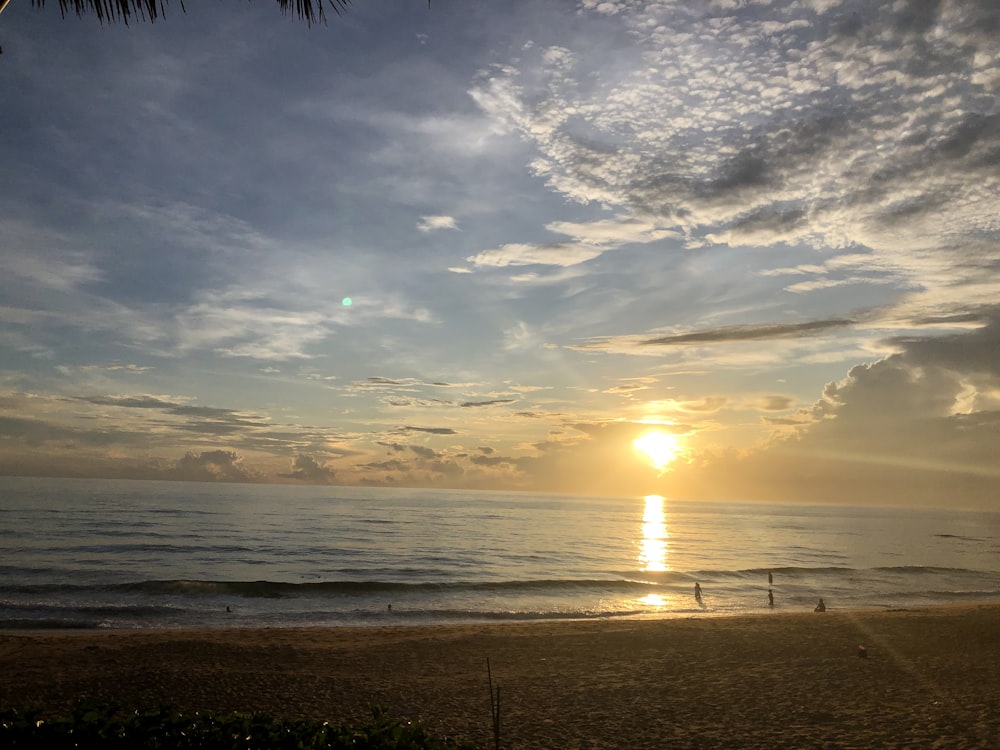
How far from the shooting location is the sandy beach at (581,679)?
41.9 ft

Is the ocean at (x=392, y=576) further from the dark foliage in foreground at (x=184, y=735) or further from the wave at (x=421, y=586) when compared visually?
the dark foliage in foreground at (x=184, y=735)

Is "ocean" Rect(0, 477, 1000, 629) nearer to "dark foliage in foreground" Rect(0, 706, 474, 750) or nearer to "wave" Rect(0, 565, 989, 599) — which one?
"wave" Rect(0, 565, 989, 599)

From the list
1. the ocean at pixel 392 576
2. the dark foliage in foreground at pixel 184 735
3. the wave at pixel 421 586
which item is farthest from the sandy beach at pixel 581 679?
the wave at pixel 421 586

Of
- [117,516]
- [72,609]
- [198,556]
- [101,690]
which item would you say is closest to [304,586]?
[72,609]

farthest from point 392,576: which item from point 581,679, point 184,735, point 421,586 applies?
point 184,735

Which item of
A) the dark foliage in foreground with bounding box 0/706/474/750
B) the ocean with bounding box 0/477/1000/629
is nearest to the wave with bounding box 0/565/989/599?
the ocean with bounding box 0/477/1000/629

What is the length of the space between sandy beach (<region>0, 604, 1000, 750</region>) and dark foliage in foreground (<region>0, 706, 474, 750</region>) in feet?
18.3

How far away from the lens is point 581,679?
54.5ft

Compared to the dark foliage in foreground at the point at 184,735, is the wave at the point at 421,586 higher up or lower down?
lower down

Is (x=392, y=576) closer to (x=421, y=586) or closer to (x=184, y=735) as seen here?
(x=421, y=586)

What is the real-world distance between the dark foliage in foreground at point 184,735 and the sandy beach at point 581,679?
5.58 m

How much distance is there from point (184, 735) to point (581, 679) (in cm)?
1240

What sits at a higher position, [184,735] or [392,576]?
[184,735]

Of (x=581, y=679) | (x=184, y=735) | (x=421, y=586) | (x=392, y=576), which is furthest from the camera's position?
(x=392, y=576)
